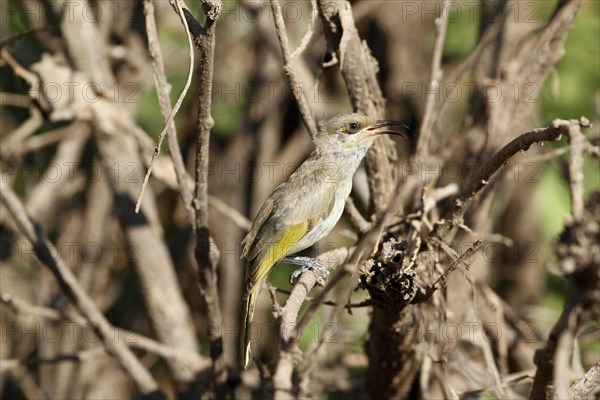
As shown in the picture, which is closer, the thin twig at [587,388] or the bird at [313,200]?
the thin twig at [587,388]

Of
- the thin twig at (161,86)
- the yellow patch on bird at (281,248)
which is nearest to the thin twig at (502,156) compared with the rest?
the yellow patch on bird at (281,248)

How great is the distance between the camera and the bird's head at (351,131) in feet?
13.9

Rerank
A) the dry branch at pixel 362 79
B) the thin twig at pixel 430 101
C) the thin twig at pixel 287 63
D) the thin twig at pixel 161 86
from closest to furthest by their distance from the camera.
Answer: the thin twig at pixel 287 63 < the thin twig at pixel 161 86 < the dry branch at pixel 362 79 < the thin twig at pixel 430 101

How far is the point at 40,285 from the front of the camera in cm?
634

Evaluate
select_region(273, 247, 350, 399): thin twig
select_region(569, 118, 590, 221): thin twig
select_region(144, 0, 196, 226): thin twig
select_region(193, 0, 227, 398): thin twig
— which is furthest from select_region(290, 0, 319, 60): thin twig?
select_region(569, 118, 590, 221): thin twig

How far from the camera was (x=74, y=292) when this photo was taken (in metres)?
4.29

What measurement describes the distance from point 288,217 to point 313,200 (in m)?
0.17

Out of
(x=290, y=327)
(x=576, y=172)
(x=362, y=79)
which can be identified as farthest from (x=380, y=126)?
(x=576, y=172)

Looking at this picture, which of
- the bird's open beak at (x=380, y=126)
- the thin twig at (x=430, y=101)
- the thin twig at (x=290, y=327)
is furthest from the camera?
the bird's open beak at (x=380, y=126)

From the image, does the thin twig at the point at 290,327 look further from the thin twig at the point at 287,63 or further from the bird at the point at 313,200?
the thin twig at the point at 287,63

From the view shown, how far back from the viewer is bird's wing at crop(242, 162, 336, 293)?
13.9 feet

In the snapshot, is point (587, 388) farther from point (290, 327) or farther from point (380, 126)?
point (380, 126)

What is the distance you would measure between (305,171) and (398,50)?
2562mm

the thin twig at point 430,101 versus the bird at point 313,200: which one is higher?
the thin twig at point 430,101
